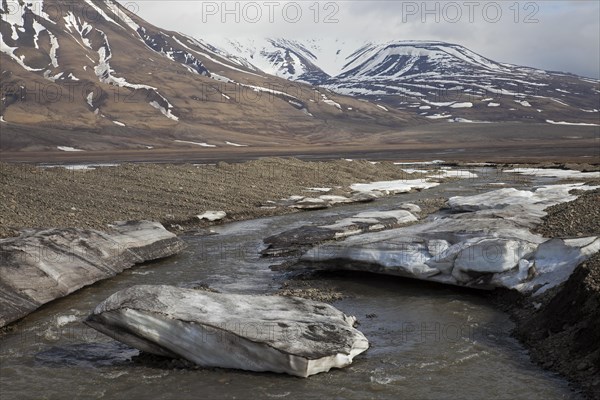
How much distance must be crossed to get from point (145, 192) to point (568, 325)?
1028 inches

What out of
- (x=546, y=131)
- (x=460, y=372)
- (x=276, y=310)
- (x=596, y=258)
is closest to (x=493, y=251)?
(x=596, y=258)

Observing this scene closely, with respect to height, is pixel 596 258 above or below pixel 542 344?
above

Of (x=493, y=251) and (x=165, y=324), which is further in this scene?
(x=493, y=251)

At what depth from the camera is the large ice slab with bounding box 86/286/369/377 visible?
11352 mm

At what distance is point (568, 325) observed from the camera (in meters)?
12.2

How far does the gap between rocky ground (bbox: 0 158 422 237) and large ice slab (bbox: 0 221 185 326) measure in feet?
10.9

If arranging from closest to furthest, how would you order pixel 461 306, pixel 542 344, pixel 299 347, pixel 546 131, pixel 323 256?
pixel 299 347 → pixel 542 344 → pixel 461 306 → pixel 323 256 → pixel 546 131

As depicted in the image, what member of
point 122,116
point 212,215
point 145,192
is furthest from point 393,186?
point 122,116

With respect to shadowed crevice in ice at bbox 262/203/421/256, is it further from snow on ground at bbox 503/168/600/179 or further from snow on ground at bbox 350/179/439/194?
snow on ground at bbox 503/168/600/179

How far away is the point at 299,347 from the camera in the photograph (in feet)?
37.3

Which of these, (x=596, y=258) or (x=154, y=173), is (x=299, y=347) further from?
(x=154, y=173)

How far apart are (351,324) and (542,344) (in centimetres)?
410

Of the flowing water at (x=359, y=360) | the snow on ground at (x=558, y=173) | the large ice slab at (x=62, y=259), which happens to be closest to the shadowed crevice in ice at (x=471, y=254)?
the flowing water at (x=359, y=360)

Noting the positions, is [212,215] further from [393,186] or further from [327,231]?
[393,186]
